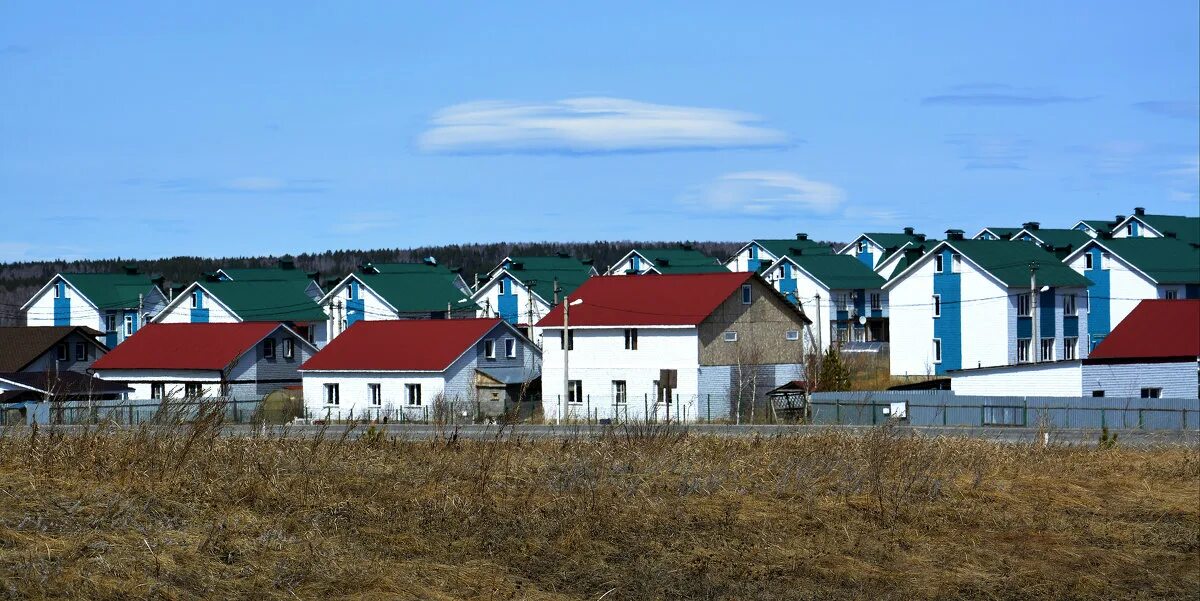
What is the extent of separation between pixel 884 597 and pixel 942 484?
19.9 feet

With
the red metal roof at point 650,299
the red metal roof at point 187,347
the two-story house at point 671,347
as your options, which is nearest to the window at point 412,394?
the two-story house at point 671,347

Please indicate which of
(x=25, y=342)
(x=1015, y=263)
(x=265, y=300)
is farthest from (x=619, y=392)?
(x=265, y=300)

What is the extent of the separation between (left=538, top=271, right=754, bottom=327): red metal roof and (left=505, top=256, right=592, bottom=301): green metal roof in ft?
106

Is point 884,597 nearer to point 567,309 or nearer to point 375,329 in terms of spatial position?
point 567,309

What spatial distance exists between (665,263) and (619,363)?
48.4 meters

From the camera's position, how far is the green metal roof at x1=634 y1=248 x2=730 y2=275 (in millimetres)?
102250

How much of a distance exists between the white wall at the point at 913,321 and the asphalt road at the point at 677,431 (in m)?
30.6

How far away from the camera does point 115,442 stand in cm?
1567

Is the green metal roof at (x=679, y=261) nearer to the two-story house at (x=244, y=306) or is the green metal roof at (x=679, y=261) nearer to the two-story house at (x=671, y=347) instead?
the two-story house at (x=244, y=306)

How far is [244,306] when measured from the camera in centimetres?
8569

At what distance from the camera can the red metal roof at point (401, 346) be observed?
186 ft

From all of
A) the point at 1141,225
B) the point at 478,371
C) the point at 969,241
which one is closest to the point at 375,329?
the point at 478,371

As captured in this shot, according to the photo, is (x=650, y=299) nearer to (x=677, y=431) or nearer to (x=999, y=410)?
(x=999, y=410)

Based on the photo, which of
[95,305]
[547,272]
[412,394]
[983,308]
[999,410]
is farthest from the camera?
[547,272]
